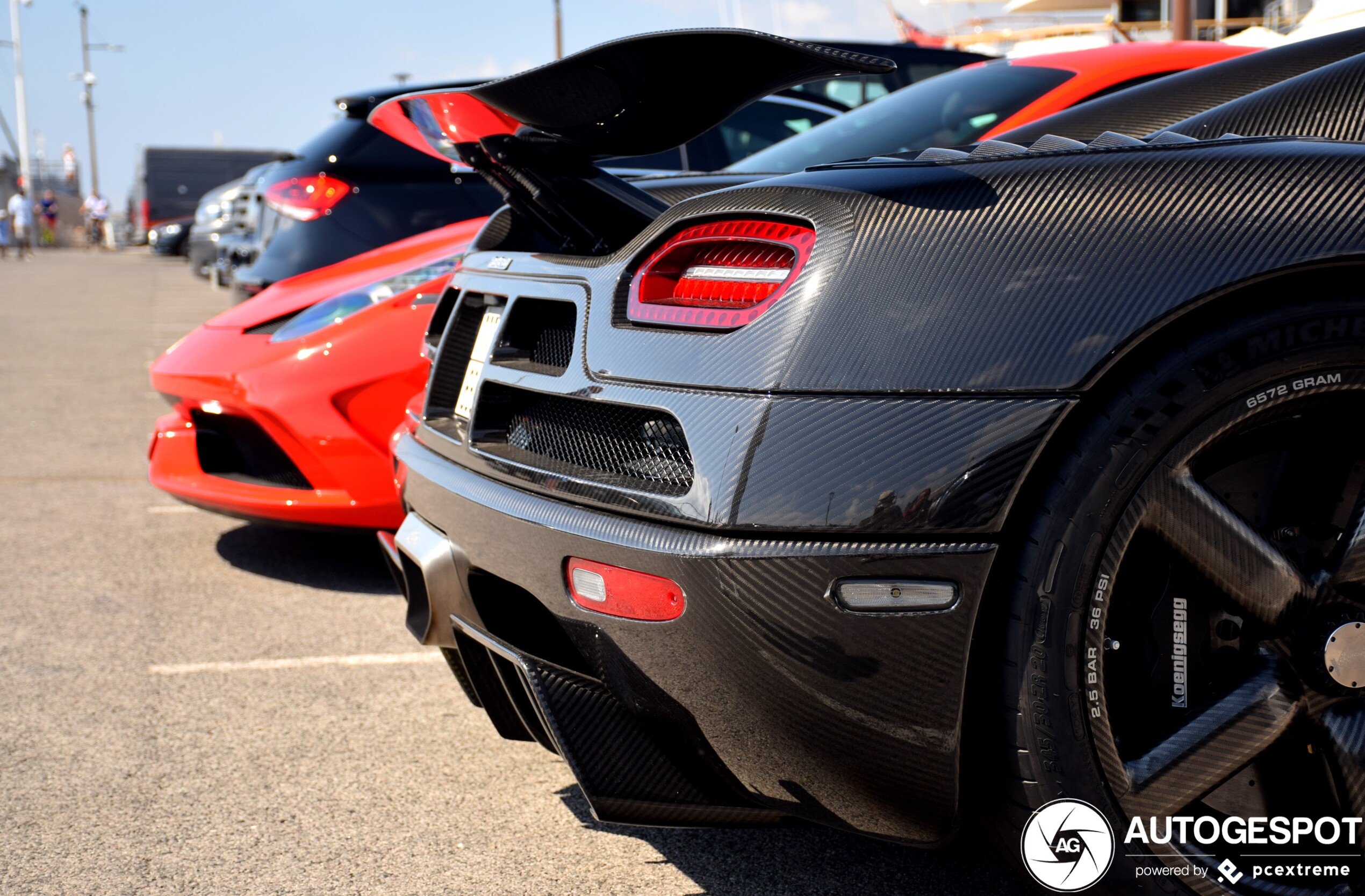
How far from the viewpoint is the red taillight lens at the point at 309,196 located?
5.57 metres

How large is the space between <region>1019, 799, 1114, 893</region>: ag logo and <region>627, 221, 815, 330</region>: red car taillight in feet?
2.60

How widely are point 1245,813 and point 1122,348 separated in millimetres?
740

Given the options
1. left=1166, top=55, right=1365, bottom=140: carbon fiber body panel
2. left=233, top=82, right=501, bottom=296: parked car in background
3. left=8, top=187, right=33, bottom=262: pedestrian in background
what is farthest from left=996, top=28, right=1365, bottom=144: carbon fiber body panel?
left=8, top=187, right=33, bottom=262: pedestrian in background

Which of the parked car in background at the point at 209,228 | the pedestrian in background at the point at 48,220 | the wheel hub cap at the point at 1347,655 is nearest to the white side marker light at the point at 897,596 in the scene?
the wheel hub cap at the point at 1347,655

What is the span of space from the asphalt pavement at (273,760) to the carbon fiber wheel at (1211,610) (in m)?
0.46

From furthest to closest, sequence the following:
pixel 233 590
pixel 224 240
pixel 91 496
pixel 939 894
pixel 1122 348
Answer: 1. pixel 224 240
2. pixel 91 496
3. pixel 233 590
4. pixel 939 894
5. pixel 1122 348

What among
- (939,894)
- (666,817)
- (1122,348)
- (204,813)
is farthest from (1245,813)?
(204,813)

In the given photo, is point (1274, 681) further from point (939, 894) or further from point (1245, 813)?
point (939, 894)

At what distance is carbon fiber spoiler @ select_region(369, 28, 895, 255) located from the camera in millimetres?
1759

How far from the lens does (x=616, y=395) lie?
70.7 inches

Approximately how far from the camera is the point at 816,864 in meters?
2.15

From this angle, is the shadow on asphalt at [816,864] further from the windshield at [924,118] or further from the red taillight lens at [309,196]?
the red taillight lens at [309,196]

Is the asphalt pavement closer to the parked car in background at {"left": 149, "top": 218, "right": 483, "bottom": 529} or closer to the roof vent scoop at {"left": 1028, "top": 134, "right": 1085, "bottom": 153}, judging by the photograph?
the parked car in background at {"left": 149, "top": 218, "right": 483, "bottom": 529}

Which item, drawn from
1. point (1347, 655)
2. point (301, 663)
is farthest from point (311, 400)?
point (1347, 655)
